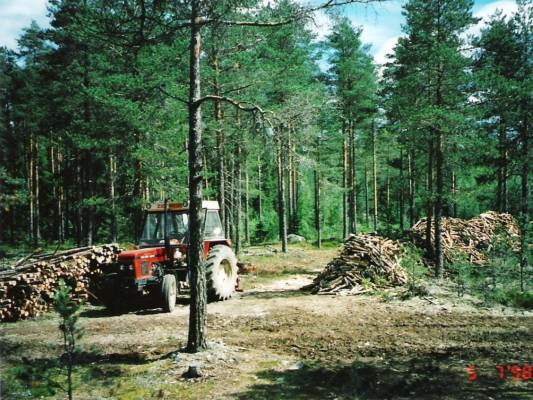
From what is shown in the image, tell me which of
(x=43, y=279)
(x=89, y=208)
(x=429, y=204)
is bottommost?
(x=43, y=279)

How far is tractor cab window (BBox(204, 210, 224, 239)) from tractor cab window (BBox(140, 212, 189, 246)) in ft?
2.62

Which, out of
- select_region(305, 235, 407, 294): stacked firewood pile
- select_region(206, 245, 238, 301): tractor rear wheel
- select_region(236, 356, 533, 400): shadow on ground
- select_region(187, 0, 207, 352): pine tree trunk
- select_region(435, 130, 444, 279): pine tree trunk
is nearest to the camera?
select_region(236, 356, 533, 400): shadow on ground

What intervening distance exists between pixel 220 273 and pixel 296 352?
172 inches

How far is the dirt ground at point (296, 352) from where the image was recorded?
4.99 m

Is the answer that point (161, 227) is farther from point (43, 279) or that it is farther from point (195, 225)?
point (195, 225)

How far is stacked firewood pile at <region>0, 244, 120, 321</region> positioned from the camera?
31.2 feet

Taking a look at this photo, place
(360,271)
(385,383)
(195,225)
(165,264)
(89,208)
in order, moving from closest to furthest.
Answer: (385,383), (195,225), (165,264), (360,271), (89,208)

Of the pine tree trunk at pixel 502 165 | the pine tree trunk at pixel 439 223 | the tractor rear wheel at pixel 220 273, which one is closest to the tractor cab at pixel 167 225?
the tractor rear wheel at pixel 220 273

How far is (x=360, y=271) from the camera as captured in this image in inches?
473

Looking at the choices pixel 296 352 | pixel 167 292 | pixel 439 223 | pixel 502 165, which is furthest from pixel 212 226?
pixel 502 165

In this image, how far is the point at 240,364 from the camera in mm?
5965

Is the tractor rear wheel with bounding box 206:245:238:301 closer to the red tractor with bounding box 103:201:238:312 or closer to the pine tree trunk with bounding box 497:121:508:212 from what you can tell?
the red tractor with bounding box 103:201:238:312

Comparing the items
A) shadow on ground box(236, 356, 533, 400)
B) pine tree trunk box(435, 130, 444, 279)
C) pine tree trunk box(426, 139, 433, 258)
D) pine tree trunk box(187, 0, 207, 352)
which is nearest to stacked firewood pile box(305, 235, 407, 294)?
pine tree trunk box(435, 130, 444, 279)

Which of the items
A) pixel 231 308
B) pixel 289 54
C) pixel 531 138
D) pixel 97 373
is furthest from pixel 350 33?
pixel 97 373
